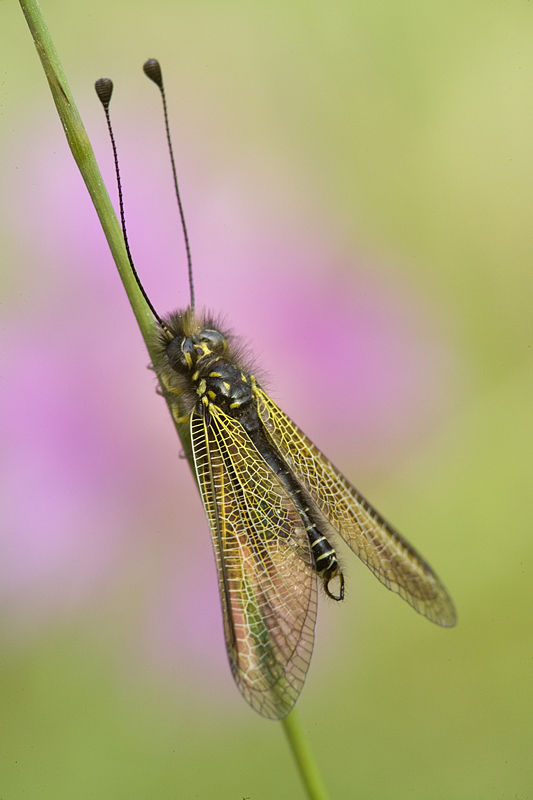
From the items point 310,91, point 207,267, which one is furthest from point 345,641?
point 310,91

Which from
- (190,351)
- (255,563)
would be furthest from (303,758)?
(190,351)

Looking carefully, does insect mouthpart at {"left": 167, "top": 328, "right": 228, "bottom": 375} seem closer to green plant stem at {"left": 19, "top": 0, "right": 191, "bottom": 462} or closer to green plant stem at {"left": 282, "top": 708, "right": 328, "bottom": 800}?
green plant stem at {"left": 19, "top": 0, "right": 191, "bottom": 462}

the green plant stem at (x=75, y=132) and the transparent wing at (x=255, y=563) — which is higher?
the green plant stem at (x=75, y=132)

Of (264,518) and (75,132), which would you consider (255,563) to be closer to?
(264,518)

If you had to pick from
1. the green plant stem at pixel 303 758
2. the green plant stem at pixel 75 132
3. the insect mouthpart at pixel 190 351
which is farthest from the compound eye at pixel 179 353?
the green plant stem at pixel 303 758

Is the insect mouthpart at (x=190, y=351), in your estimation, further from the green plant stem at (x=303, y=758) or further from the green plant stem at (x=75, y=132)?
the green plant stem at (x=303, y=758)
